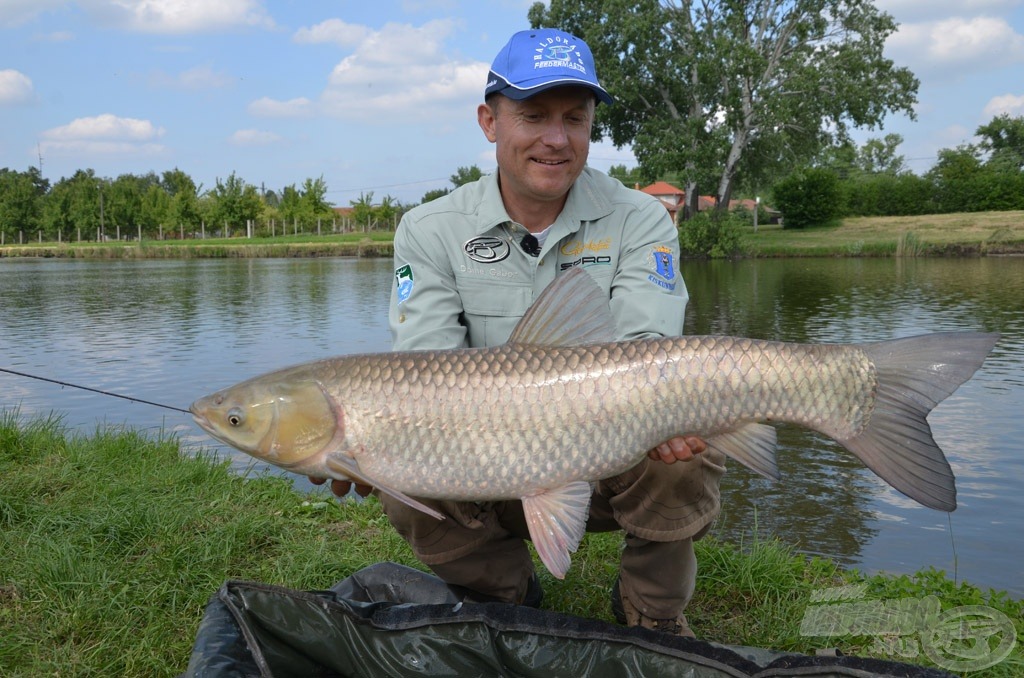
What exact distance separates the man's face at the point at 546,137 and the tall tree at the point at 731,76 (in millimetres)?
24757

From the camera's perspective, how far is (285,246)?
40781 millimetres

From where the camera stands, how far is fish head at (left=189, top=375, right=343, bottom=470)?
197cm

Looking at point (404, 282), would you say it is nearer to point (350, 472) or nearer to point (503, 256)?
point (503, 256)

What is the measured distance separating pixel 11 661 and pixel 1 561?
0.68 m

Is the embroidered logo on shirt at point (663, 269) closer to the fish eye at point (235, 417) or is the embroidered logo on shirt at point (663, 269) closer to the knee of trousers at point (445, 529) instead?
the knee of trousers at point (445, 529)

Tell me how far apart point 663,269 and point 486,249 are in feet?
1.80

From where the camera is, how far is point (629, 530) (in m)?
2.29

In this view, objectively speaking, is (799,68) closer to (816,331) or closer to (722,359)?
(816,331)

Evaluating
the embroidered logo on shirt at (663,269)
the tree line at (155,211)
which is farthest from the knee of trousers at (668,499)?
the tree line at (155,211)

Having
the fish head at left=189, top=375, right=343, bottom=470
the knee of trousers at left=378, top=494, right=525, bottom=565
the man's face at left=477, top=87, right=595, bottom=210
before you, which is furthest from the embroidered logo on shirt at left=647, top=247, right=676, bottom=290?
the fish head at left=189, top=375, right=343, bottom=470

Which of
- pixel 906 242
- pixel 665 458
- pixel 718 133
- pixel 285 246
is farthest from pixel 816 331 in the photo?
pixel 285 246

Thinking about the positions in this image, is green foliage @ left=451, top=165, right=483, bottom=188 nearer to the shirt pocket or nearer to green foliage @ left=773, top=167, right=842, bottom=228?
green foliage @ left=773, top=167, right=842, bottom=228

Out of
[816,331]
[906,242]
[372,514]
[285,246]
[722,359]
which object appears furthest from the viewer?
[285,246]

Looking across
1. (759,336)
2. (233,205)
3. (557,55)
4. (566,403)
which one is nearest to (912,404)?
(566,403)
